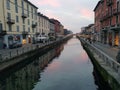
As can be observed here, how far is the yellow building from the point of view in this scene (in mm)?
33531

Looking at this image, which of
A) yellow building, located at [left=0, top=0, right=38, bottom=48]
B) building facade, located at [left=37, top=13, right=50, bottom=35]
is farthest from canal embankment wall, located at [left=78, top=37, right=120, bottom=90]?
building facade, located at [left=37, top=13, right=50, bottom=35]

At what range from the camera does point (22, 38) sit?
4450 centimetres

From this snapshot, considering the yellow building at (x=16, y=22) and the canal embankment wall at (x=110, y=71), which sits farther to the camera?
the yellow building at (x=16, y=22)

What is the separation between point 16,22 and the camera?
4031cm

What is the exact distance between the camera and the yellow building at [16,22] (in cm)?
3353

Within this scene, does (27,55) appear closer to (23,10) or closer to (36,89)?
(36,89)

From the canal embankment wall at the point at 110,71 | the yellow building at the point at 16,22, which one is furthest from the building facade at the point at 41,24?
the canal embankment wall at the point at 110,71

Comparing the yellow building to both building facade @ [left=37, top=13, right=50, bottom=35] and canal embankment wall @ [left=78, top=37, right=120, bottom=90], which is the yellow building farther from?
canal embankment wall @ [left=78, top=37, right=120, bottom=90]

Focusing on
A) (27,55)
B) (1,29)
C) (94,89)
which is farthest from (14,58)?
(1,29)

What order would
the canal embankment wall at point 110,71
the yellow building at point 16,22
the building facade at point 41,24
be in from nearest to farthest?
the canal embankment wall at point 110,71, the yellow building at point 16,22, the building facade at point 41,24

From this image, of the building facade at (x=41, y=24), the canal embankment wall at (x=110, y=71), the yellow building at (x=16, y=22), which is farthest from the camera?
the building facade at (x=41, y=24)

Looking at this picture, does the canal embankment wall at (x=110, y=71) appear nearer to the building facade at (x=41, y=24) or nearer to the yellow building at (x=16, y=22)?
the yellow building at (x=16, y=22)

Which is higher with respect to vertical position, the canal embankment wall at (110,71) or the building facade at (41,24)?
the building facade at (41,24)

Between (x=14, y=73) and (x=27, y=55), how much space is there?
7699mm
